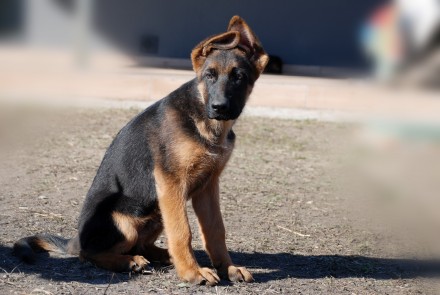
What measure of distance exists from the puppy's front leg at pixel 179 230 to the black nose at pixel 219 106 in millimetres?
565

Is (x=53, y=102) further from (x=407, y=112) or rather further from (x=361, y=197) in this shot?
(x=407, y=112)

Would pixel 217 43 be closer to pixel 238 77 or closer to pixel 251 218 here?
pixel 238 77

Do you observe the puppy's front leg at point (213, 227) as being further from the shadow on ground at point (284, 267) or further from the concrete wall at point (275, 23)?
the concrete wall at point (275, 23)

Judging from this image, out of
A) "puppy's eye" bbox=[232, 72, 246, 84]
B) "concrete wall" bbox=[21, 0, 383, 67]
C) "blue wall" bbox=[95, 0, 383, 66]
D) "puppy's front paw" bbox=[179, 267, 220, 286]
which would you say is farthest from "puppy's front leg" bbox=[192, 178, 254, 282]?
"blue wall" bbox=[95, 0, 383, 66]

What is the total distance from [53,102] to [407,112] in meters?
5.65

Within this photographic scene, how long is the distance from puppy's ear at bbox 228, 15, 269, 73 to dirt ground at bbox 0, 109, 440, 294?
148 cm

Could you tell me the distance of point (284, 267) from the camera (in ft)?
18.9

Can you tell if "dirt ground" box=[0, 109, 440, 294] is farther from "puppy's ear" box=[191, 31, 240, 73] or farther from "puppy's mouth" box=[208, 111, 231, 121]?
"puppy's ear" box=[191, 31, 240, 73]

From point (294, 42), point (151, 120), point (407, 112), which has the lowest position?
point (294, 42)

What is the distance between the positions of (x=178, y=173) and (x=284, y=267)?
45.8 inches

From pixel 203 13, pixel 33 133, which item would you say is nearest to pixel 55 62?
pixel 33 133

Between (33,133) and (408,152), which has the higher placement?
(408,152)

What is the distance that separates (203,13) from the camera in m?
16.1

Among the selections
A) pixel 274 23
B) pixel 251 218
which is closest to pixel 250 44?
pixel 251 218
